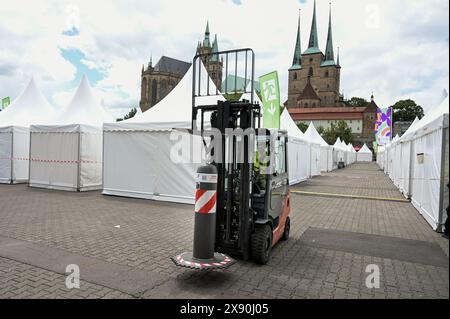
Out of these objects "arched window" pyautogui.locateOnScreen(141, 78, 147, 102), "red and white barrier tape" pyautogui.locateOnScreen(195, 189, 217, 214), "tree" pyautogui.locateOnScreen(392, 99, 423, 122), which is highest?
"arched window" pyautogui.locateOnScreen(141, 78, 147, 102)

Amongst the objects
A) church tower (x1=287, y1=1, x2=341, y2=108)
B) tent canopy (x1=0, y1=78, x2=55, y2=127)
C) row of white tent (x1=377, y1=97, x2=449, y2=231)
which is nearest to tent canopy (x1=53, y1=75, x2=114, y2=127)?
tent canopy (x1=0, y1=78, x2=55, y2=127)

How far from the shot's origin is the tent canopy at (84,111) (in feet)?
45.2

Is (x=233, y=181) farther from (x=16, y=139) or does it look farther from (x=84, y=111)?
(x=16, y=139)

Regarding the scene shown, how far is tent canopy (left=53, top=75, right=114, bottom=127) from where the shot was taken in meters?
13.8

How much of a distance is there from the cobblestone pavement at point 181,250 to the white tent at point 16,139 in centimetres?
575

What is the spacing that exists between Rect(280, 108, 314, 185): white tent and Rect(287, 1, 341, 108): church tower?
106234 millimetres

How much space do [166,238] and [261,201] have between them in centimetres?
231

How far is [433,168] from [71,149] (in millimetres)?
12193

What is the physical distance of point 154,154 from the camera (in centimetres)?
1079

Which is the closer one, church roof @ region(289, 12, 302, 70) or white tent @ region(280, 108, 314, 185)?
white tent @ region(280, 108, 314, 185)

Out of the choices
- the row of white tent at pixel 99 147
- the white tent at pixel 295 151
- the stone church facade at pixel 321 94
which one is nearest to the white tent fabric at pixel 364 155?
the stone church facade at pixel 321 94

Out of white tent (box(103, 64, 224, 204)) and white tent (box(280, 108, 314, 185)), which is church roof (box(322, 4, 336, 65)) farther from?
white tent (box(103, 64, 224, 204))

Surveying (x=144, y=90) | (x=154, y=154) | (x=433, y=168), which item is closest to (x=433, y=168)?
(x=433, y=168)
